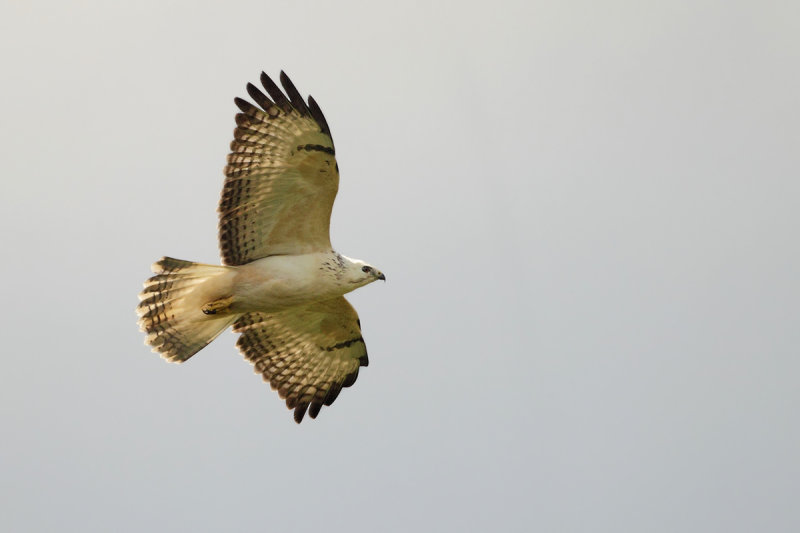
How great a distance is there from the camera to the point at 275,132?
1356 centimetres

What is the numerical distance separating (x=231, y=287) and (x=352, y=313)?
69.1 inches

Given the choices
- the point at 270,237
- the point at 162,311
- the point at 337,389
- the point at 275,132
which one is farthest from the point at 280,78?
the point at 337,389

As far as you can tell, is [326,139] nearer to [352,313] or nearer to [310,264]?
[310,264]

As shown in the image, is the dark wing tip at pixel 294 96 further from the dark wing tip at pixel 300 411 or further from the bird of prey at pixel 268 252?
the dark wing tip at pixel 300 411

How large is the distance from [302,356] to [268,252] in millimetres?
1736

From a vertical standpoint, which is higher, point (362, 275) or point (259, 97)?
point (259, 97)

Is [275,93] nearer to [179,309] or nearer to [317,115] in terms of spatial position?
[317,115]

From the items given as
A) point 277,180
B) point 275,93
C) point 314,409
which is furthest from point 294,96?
point 314,409

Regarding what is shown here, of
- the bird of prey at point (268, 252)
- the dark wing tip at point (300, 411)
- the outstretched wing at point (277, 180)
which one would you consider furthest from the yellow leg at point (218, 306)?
the dark wing tip at point (300, 411)

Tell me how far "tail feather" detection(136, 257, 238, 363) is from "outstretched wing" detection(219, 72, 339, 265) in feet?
1.29

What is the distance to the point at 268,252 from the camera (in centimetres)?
1433

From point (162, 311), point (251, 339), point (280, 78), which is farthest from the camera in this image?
point (251, 339)

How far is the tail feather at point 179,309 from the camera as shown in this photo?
14.1 m

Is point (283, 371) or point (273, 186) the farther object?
point (283, 371)
